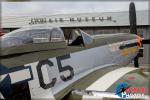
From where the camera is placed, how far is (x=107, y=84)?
468 cm

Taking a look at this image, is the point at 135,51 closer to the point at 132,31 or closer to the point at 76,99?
the point at 132,31

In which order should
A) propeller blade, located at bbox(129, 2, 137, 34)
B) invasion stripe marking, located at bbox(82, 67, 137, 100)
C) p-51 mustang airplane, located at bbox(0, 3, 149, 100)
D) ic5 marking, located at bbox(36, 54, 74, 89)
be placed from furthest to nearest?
propeller blade, located at bbox(129, 2, 137, 34), invasion stripe marking, located at bbox(82, 67, 137, 100), ic5 marking, located at bbox(36, 54, 74, 89), p-51 mustang airplane, located at bbox(0, 3, 149, 100)

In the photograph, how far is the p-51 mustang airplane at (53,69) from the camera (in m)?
4.05

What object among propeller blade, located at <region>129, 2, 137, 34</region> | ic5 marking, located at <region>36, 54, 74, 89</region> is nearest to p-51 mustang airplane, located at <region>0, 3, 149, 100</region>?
ic5 marking, located at <region>36, 54, 74, 89</region>

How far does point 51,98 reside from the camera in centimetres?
A: 441

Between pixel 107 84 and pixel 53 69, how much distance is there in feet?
2.83

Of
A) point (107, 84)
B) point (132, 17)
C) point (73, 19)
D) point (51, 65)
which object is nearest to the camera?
point (51, 65)

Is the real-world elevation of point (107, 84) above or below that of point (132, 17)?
below

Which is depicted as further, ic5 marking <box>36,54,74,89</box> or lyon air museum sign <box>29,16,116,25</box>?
lyon air museum sign <box>29,16,116,25</box>

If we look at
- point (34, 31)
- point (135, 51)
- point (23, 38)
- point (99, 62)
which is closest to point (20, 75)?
point (23, 38)

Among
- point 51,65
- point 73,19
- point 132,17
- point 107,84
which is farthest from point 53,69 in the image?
point 73,19

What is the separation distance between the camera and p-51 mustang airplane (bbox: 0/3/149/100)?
4.05m

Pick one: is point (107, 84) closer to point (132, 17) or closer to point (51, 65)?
point (51, 65)

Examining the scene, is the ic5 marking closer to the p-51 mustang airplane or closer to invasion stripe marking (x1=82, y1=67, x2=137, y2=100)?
the p-51 mustang airplane
